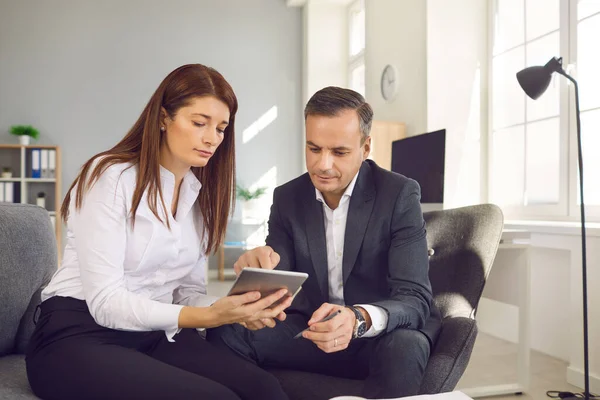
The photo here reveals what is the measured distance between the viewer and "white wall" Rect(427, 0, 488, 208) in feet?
14.0

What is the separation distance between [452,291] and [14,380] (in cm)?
123

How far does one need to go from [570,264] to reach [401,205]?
2006 mm

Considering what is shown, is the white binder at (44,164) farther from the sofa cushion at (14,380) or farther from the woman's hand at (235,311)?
the woman's hand at (235,311)

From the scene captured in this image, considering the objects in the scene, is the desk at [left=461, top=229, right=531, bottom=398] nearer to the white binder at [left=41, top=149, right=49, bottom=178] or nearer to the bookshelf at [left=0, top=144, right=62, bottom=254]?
the bookshelf at [left=0, top=144, right=62, bottom=254]

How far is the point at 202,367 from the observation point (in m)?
1.37

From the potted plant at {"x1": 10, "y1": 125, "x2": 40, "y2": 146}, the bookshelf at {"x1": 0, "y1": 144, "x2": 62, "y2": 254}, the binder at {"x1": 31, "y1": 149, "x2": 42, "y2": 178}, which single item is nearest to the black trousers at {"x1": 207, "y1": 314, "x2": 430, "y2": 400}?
Answer: the bookshelf at {"x1": 0, "y1": 144, "x2": 62, "y2": 254}

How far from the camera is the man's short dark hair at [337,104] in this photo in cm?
159

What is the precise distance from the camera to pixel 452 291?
1.76 meters

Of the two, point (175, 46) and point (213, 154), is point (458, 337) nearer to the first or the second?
point (213, 154)

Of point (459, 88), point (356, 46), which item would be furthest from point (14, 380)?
point (356, 46)

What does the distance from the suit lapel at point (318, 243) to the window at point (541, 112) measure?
213 centimetres

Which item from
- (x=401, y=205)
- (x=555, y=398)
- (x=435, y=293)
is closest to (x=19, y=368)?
(x=401, y=205)

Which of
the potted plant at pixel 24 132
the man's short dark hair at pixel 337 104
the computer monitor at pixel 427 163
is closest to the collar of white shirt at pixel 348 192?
the man's short dark hair at pixel 337 104

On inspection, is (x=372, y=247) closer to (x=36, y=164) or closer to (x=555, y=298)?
(x=555, y=298)
